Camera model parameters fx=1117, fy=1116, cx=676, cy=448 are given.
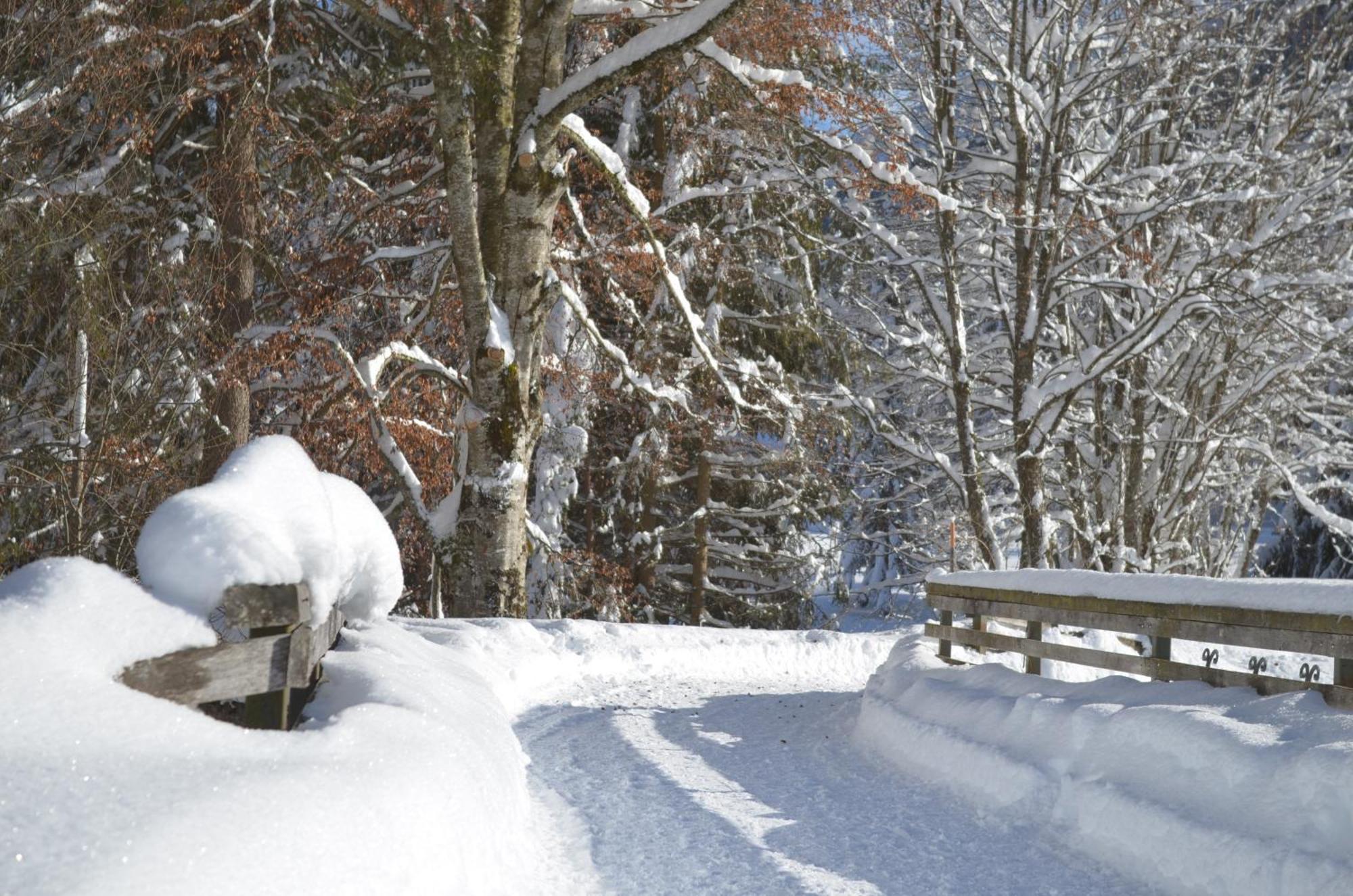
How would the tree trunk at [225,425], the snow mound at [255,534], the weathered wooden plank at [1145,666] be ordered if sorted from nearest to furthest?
1. the snow mound at [255,534]
2. the weathered wooden plank at [1145,666]
3. the tree trunk at [225,425]

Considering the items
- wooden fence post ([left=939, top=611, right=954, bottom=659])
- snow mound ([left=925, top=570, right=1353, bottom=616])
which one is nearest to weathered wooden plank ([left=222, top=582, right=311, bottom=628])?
snow mound ([left=925, top=570, right=1353, bottom=616])

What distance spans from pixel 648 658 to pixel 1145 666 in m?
5.67

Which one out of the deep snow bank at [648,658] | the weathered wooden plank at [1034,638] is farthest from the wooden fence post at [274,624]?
the weathered wooden plank at [1034,638]

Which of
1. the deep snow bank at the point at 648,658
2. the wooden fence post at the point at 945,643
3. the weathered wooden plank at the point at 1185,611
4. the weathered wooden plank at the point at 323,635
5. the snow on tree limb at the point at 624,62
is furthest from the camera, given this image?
the wooden fence post at the point at 945,643

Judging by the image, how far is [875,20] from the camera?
16234mm

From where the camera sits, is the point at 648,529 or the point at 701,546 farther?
the point at 701,546

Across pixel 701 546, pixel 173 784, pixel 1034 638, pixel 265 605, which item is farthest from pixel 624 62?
pixel 701 546

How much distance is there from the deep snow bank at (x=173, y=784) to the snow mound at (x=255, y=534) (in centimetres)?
17

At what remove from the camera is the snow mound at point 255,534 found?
3.41m

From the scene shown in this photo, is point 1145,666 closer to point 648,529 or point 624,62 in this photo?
point 624,62

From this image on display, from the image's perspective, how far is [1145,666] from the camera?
6812mm

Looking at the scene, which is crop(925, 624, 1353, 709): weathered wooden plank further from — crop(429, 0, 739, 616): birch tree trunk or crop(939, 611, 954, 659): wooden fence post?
crop(429, 0, 739, 616): birch tree trunk

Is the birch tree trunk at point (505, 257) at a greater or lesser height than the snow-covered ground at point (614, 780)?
Answer: greater

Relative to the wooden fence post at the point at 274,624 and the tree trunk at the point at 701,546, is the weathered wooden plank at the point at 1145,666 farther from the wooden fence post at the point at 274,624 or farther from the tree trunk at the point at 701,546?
the tree trunk at the point at 701,546
